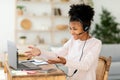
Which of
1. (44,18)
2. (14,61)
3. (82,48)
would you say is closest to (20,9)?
(44,18)

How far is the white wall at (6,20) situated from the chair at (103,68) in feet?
14.2

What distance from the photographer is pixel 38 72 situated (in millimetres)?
2371

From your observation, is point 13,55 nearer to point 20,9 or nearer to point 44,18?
point 20,9

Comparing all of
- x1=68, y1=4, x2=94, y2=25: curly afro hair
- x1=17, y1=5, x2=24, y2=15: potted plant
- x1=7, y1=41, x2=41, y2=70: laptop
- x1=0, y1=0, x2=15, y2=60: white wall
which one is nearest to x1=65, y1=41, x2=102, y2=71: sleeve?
x1=68, y1=4, x2=94, y2=25: curly afro hair

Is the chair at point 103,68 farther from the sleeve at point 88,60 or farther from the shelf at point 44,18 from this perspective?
the shelf at point 44,18

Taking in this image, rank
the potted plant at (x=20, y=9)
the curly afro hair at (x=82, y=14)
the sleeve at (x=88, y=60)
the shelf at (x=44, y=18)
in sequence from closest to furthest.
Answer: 1. the sleeve at (x=88, y=60)
2. the curly afro hair at (x=82, y=14)
3. the potted plant at (x=20, y=9)
4. the shelf at (x=44, y=18)

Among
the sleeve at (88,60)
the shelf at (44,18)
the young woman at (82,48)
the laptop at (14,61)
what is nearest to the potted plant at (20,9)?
the shelf at (44,18)

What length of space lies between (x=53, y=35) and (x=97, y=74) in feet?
14.0

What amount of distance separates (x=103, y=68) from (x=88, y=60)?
24 cm

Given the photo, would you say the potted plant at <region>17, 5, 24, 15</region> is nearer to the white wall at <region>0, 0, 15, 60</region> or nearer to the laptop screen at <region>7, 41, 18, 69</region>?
the white wall at <region>0, 0, 15, 60</region>

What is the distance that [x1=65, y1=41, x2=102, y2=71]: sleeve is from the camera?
85.7 inches

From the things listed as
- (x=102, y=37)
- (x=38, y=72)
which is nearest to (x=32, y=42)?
(x=102, y=37)

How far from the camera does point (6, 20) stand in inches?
253

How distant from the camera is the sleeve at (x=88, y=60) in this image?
2.18m
